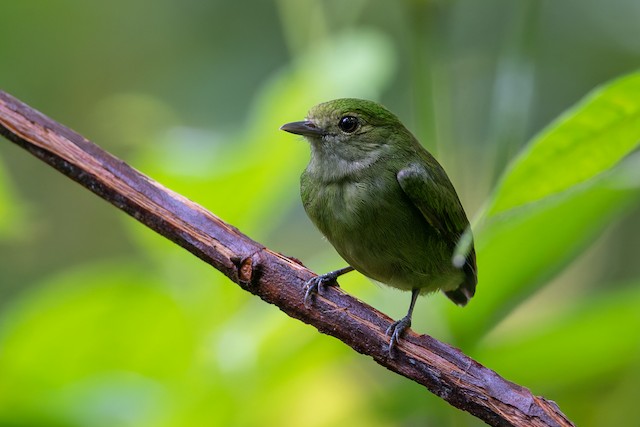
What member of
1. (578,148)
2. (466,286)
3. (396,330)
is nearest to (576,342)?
(396,330)

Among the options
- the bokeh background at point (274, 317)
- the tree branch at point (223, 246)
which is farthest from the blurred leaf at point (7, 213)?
the tree branch at point (223, 246)

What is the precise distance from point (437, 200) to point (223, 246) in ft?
3.80

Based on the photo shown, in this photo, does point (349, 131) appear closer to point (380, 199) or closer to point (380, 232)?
point (380, 199)

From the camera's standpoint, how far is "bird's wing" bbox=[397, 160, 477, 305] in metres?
3.41

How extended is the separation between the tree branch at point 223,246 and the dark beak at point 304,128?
2.41 feet

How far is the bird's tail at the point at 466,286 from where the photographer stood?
3.62 meters

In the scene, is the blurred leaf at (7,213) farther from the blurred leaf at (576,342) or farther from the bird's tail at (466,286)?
the bird's tail at (466,286)

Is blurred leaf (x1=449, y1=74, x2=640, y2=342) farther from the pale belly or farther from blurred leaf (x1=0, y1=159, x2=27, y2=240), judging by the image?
blurred leaf (x1=0, y1=159, x2=27, y2=240)

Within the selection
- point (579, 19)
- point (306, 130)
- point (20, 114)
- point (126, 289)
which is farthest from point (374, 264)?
point (579, 19)

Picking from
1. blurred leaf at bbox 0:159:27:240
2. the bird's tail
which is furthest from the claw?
the bird's tail

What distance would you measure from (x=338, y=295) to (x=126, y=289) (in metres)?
0.66

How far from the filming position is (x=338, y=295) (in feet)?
8.82

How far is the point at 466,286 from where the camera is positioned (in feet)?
12.9

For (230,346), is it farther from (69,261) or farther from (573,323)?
(69,261)
